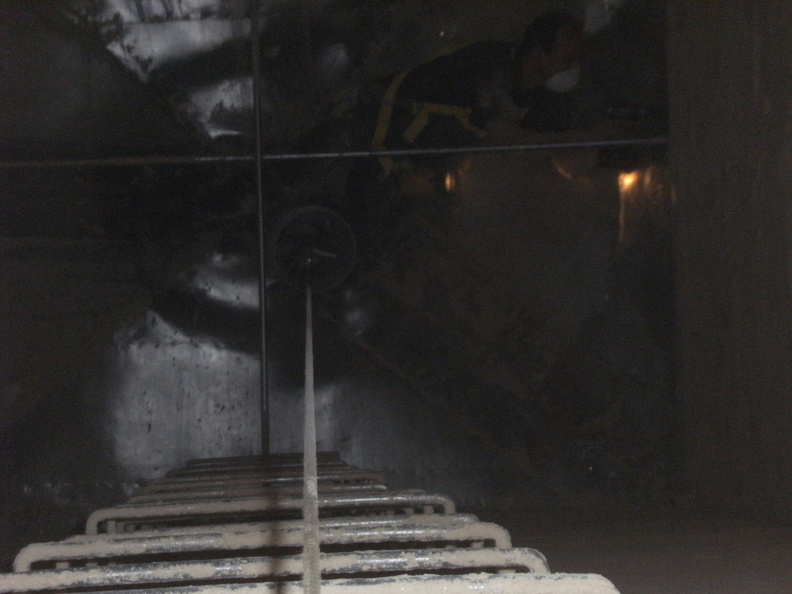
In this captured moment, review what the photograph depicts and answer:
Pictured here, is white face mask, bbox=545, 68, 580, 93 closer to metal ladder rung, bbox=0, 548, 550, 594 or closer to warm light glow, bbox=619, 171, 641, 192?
warm light glow, bbox=619, 171, 641, 192

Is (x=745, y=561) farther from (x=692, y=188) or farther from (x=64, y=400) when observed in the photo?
(x=64, y=400)

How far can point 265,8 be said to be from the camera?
3.49 meters

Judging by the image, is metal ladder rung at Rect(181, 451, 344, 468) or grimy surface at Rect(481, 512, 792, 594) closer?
grimy surface at Rect(481, 512, 792, 594)

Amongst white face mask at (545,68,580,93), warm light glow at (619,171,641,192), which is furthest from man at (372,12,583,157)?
warm light glow at (619,171,641,192)

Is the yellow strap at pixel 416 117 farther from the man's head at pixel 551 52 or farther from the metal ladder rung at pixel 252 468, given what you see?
the metal ladder rung at pixel 252 468

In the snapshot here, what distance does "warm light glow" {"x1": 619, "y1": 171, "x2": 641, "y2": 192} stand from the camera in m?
3.55

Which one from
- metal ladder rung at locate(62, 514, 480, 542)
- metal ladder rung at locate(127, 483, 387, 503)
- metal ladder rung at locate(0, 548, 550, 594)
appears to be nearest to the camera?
metal ladder rung at locate(0, 548, 550, 594)

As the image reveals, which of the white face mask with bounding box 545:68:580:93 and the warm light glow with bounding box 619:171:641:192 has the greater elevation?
the white face mask with bounding box 545:68:580:93

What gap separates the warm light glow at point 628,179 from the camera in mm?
3549

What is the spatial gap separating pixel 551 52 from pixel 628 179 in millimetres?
574

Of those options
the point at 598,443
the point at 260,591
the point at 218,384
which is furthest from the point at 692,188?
the point at 260,591

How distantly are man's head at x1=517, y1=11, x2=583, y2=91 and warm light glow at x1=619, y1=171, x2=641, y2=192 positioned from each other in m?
0.41

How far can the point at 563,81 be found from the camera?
3.55 metres

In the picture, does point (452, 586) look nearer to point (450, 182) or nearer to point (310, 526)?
point (310, 526)
